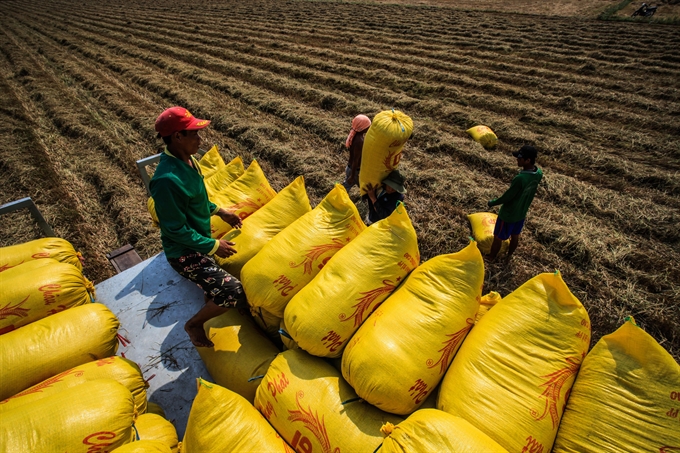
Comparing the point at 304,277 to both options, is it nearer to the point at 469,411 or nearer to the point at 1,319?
the point at 469,411

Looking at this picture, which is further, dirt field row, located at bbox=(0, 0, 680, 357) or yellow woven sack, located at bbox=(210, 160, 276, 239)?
dirt field row, located at bbox=(0, 0, 680, 357)

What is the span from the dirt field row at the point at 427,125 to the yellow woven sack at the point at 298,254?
1.65m

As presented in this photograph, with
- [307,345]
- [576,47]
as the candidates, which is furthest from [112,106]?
[576,47]

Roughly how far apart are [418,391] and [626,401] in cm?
89

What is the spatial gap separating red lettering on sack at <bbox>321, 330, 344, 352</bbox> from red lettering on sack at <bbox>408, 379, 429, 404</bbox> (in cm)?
48

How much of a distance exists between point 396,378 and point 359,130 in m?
2.76

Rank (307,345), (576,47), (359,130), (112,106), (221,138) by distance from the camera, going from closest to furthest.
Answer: (307,345)
(359,130)
(221,138)
(112,106)
(576,47)

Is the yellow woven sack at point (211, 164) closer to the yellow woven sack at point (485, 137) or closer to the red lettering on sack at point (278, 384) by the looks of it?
the red lettering on sack at point (278, 384)

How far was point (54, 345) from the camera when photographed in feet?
6.04

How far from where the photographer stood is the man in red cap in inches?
76.5

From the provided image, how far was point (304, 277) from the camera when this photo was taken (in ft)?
7.32

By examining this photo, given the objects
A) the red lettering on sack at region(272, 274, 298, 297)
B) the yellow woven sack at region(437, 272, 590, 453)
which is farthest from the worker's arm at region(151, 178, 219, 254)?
the yellow woven sack at region(437, 272, 590, 453)

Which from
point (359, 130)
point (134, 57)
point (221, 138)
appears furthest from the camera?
point (134, 57)

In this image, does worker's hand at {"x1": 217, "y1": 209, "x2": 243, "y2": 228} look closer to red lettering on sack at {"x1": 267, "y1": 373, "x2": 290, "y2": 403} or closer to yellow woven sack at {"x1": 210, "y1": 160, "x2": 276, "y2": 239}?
yellow woven sack at {"x1": 210, "y1": 160, "x2": 276, "y2": 239}
